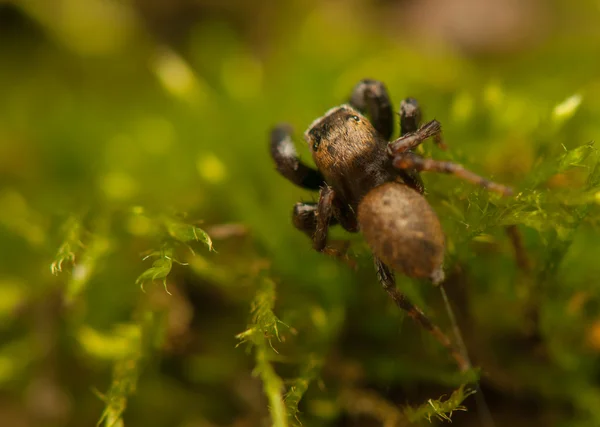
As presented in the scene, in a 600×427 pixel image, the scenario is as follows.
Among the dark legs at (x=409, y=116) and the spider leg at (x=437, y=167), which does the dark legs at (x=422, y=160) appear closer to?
the spider leg at (x=437, y=167)

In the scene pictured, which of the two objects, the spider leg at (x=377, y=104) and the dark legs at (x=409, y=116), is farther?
the spider leg at (x=377, y=104)

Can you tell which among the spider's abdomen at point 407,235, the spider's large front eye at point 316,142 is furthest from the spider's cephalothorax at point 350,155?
the spider's abdomen at point 407,235

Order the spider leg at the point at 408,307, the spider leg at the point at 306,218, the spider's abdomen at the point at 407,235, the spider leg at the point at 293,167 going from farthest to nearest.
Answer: the spider leg at the point at 293,167, the spider leg at the point at 306,218, the spider leg at the point at 408,307, the spider's abdomen at the point at 407,235

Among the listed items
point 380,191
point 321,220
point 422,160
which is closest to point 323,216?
point 321,220

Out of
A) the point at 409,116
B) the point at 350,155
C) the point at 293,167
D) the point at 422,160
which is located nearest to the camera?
the point at 422,160

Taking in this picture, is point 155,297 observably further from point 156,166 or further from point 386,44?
point 386,44

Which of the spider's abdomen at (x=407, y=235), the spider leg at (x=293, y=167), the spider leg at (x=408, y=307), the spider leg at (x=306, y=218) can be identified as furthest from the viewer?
the spider leg at (x=293, y=167)

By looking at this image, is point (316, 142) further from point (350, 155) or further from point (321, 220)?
point (321, 220)

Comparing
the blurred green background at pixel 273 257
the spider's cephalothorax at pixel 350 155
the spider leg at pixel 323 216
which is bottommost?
the blurred green background at pixel 273 257
